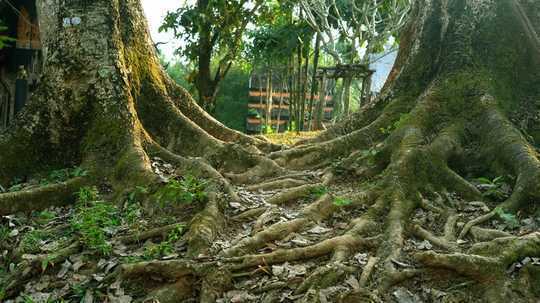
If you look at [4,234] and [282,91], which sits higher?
[282,91]

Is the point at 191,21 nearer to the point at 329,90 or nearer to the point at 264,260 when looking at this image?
the point at 264,260

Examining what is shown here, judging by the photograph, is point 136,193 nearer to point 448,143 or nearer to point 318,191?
point 318,191

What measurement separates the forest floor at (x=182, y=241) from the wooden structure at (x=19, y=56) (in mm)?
9023

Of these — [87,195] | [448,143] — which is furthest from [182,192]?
[448,143]

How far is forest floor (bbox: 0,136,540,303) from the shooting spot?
407cm

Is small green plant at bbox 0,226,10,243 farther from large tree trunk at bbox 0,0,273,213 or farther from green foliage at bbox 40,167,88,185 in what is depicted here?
large tree trunk at bbox 0,0,273,213

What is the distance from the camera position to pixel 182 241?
15.5ft

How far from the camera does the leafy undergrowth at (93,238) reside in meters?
4.43

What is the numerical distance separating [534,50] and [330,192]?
2902 mm

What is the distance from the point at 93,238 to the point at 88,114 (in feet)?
7.07

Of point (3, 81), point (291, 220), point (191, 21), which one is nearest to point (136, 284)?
point (291, 220)

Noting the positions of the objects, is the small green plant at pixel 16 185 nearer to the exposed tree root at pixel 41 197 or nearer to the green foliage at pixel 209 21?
the exposed tree root at pixel 41 197

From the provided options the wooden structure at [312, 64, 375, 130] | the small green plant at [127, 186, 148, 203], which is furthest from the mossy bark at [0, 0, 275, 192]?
the wooden structure at [312, 64, 375, 130]

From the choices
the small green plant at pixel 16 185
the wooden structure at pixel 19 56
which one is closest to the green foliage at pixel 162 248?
the small green plant at pixel 16 185
